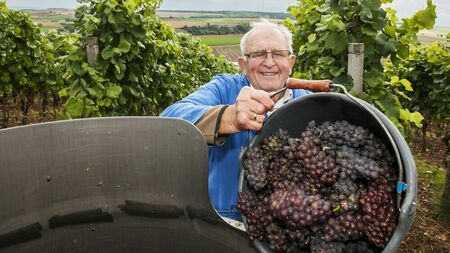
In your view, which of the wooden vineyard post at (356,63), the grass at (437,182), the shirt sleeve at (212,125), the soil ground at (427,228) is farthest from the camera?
the grass at (437,182)

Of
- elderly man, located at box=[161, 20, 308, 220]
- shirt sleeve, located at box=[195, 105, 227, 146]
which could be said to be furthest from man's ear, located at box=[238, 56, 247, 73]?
shirt sleeve, located at box=[195, 105, 227, 146]

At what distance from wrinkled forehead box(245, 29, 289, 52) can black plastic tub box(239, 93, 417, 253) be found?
0.59 meters

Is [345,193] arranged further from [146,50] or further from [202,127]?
[146,50]

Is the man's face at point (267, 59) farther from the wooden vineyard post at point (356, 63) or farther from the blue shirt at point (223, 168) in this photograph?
the wooden vineyard post at point (356, 63)

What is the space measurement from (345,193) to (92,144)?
0.99 meters

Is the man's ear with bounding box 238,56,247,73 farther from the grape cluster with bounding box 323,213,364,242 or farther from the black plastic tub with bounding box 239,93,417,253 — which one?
the grape cluster with bounding box 323,213,364,242

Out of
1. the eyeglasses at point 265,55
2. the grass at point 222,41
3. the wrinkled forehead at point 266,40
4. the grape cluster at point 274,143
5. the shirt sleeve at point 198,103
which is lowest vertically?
the grape cluster at point 274,143

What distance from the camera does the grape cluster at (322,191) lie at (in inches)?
43.9

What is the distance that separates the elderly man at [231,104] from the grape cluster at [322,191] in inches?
7.1

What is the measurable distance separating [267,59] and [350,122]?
66 cm

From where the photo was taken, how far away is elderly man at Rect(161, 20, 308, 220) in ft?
4.76

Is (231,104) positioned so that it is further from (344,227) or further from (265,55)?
(344,227)

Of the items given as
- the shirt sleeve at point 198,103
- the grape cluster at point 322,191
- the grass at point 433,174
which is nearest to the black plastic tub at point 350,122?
the grape cluster at point 322,191

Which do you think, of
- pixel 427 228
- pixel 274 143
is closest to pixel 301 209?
pixel 274 143
